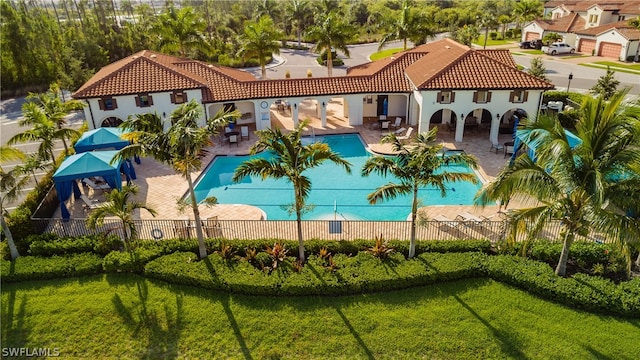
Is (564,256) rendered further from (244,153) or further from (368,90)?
(244,153)

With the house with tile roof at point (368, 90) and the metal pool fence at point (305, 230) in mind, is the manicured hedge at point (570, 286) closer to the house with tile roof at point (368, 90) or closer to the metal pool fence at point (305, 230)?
the metal pool fence at point (305, 230)

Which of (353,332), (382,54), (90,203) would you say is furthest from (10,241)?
(382,54)

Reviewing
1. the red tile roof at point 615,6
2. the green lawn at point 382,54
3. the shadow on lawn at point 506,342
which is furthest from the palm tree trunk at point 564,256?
the red tile roof at point 615,6

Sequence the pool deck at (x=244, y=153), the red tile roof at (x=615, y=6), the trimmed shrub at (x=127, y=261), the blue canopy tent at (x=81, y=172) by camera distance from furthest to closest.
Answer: the red tile roof at (x=615, y=6), the pool deck at (x=244, y=153), the blue canopy tent at (x=81, y=172), the trimmed shrub at (x=127, y=261)

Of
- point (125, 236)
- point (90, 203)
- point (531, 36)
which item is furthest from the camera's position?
point (531, 36)

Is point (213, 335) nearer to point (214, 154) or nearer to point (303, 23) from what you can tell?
point (214, 154)

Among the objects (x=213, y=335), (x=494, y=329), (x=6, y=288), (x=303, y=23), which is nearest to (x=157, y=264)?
(x=213, y=335)
